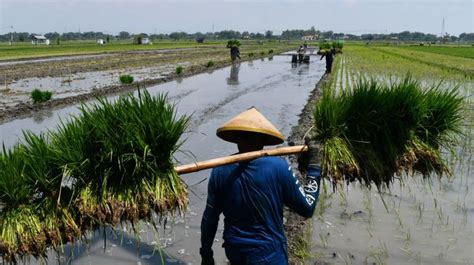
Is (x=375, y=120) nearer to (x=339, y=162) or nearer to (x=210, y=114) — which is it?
(x=339, y=162)

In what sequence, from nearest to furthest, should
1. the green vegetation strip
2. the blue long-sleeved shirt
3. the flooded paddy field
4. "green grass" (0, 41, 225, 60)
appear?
the blue long-sleeved shirt, the flooded paddy field, the green vegetation strip, "green grass" (0, 41, 225, 60)

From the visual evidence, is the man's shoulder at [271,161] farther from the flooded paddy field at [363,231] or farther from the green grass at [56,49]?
the green grass at [56,49]

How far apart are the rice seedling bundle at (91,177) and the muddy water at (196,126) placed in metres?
0.33

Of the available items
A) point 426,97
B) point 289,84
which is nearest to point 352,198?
point 426,97

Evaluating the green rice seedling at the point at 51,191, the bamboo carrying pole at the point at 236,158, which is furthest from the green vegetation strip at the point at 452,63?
the green rice seedling at the point at 51,191

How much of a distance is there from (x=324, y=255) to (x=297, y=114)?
8474 millimetres

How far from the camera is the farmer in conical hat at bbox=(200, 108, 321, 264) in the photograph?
2250mm

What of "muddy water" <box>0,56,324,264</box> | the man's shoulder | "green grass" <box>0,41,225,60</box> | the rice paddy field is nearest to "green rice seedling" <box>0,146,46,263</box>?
"muddy water" <box>0,56,324,264</box>

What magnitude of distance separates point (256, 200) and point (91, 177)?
4.05ft

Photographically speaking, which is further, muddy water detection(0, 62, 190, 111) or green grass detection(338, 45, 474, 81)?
green grass detection(338, 45, 474, 81)

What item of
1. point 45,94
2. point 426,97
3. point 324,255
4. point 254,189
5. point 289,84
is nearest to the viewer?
point 254,189

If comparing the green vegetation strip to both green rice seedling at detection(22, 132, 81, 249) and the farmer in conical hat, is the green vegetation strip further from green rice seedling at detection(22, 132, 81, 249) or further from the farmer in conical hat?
green rice seedling at detection(22, 132, 81, 249)

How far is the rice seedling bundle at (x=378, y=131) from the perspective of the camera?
350 cm

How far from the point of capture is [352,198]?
6121mm
